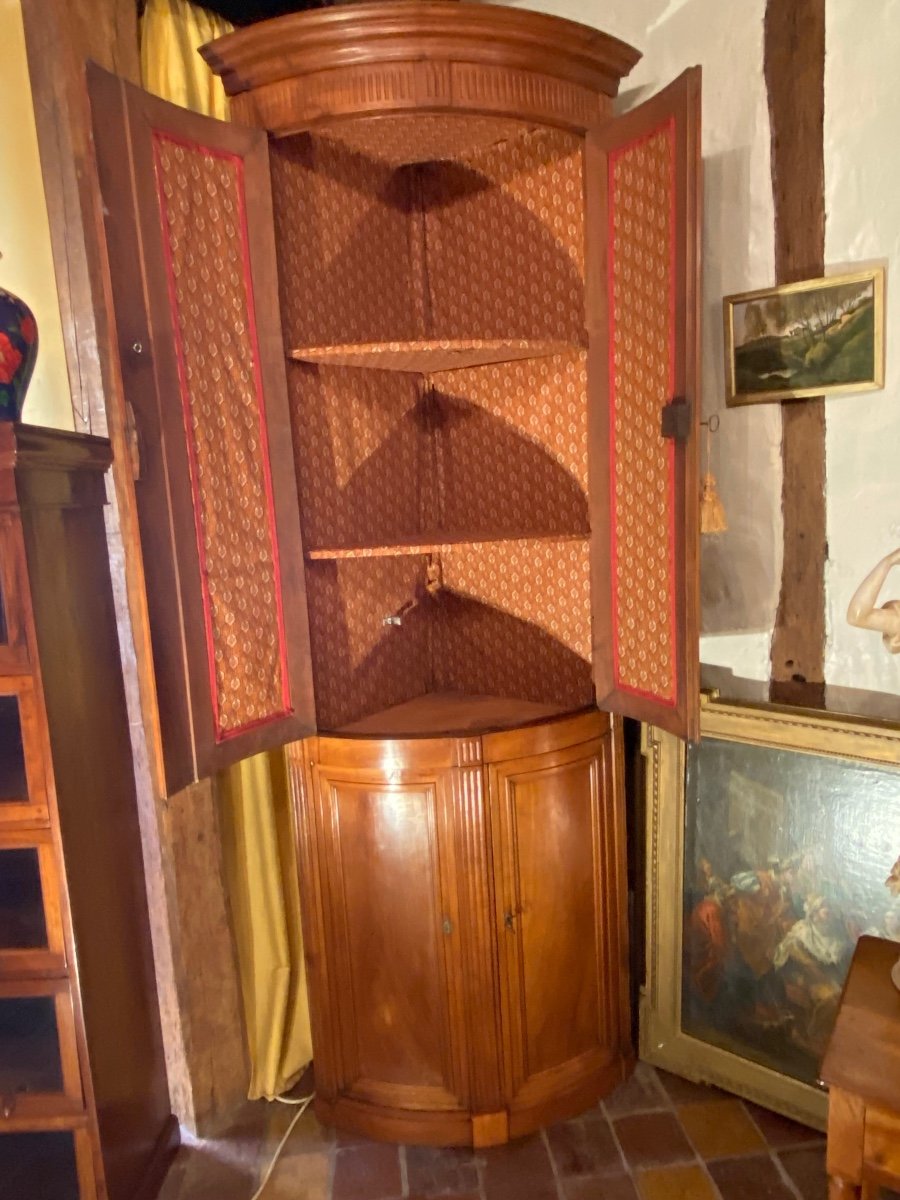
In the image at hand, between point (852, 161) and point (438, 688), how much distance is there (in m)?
1.50

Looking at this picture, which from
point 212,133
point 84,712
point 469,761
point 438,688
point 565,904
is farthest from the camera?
point 438,688

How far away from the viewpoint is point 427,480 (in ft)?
7.17

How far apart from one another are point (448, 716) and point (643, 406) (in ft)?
2.71

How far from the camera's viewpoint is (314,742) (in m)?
1.89

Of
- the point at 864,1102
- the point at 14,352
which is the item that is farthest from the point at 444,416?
the point at 864,1102

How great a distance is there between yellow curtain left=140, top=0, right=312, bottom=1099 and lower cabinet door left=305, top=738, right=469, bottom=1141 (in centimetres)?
21

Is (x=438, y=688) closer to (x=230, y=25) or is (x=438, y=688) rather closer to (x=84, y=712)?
(x=84, y=712)

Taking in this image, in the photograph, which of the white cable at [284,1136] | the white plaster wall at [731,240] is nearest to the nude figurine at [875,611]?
the white plaster wall at [731,240]

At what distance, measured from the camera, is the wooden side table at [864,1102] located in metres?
1.30

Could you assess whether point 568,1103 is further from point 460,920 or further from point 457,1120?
point 460,920

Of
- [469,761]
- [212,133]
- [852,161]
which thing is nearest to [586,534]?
[469,761]

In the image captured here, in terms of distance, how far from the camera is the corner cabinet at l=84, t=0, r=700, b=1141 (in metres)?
1.53

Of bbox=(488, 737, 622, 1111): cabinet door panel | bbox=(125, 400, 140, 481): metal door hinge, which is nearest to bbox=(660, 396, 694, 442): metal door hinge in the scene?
bbox=(488, 737, 622, 1111): cabinet door panel

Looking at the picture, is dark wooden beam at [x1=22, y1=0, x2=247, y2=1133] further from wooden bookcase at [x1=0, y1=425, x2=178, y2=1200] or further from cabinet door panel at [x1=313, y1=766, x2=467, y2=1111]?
cabinet door panel at [x1=313, y1=766, x2=467, y2=1111]
